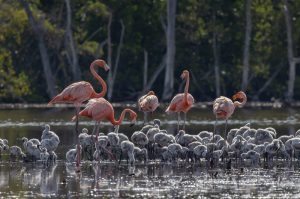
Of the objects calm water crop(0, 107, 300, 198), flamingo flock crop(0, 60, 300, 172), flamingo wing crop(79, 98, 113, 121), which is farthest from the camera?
flamingo wing crop(79, 98, 113, 121)

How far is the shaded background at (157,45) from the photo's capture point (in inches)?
2041

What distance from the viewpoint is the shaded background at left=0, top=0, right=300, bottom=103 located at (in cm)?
5184

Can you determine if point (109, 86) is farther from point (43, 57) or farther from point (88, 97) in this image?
point (88, 97)

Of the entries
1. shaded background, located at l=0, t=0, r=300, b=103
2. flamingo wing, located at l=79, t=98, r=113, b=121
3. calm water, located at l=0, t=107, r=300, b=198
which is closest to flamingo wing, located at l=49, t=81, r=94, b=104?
flamingo wing, located at l=79, t=98, r=113, b=121

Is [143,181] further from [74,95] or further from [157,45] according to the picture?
[157,45]

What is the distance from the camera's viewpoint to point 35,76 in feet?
176

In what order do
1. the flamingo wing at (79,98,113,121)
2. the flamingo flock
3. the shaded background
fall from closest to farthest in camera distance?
1. the flamingo flock
2. the flamingo wing at (79,98,113,121)
3. the shaded background

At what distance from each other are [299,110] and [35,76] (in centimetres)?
1407

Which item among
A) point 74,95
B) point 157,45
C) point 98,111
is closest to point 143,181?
point 98,111

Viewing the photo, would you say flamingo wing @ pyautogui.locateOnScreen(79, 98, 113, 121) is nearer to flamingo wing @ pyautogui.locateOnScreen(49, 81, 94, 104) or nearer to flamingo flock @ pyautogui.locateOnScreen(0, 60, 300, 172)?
flamingo flock @ pyautogui.locateOnScreen(0, 60, 300, 172)

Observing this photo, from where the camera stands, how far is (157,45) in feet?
180

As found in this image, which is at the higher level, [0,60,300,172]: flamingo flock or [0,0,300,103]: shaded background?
[0,0,300,103]: shaded background

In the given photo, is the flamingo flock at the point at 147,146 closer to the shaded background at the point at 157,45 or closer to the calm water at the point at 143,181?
the calm water at the point at 143,181

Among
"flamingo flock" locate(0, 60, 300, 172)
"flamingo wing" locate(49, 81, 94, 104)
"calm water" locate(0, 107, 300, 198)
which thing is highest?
"flamingo wing" locate(49, 81, 94, 104)
